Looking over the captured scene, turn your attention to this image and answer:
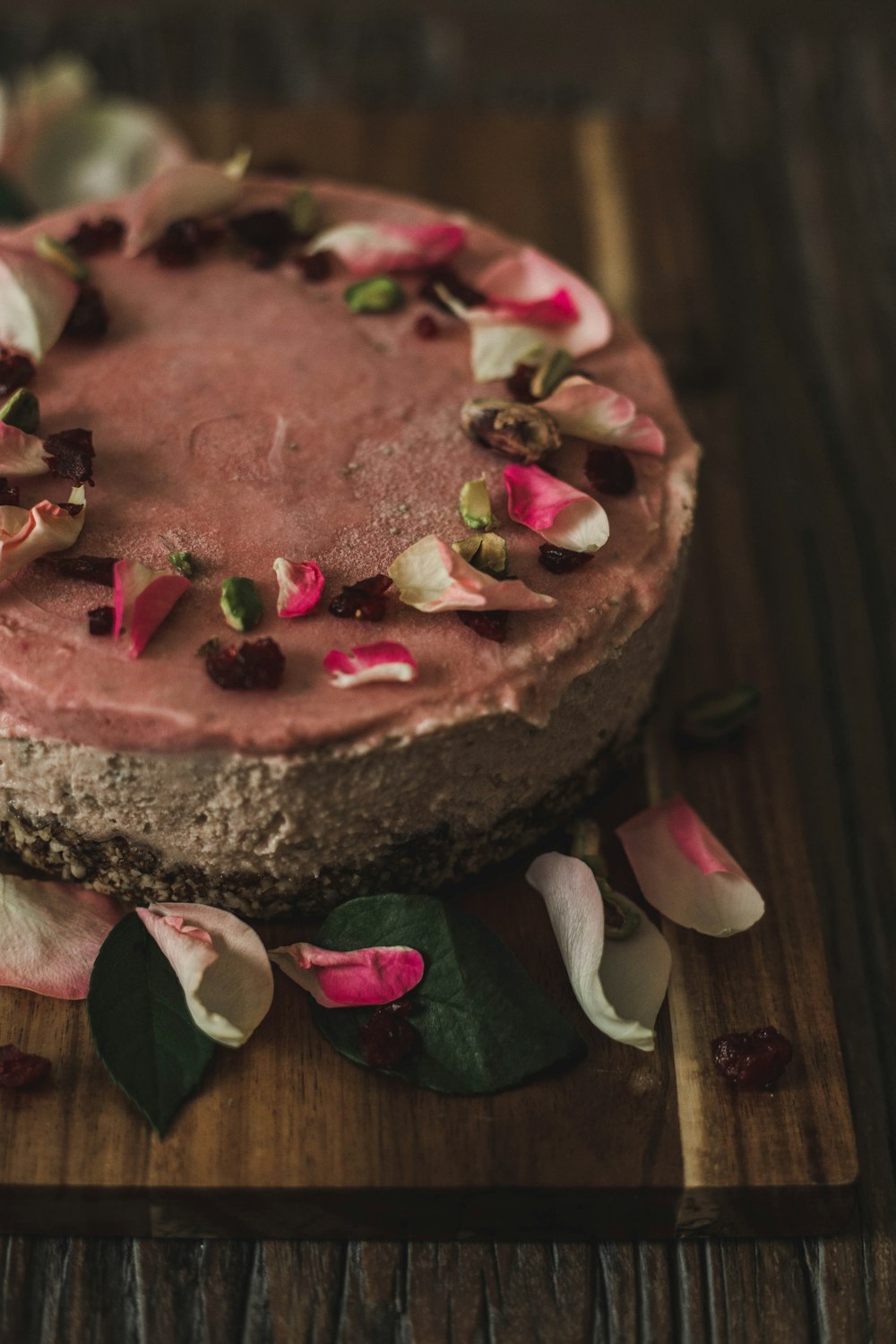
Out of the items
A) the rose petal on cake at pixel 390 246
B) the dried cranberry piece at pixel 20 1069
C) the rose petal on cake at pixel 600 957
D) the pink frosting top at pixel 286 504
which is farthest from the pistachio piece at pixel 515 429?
the dried cranberry piece at pixel 20 1069

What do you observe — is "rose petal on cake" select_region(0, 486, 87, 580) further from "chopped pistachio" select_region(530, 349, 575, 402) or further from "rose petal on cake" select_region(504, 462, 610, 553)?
"chopped pistachio" select_region(530, 349, 575, 402)

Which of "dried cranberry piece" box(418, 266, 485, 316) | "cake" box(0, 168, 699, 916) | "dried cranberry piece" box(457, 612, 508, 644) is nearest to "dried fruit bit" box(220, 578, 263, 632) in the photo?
"cake" box(0, 168, 699, 916)

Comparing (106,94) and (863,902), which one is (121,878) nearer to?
(863,902)

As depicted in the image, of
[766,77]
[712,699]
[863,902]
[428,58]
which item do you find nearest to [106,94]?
[428,58]

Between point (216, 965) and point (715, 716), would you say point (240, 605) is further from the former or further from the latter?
point (715, 716)

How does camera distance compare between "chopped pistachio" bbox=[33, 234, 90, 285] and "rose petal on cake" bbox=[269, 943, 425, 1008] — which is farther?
"chopped pistachio" bbox=[33, 234, 90, 285]

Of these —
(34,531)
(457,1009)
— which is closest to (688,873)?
(457,1009)

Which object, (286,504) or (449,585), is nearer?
(449,585)
